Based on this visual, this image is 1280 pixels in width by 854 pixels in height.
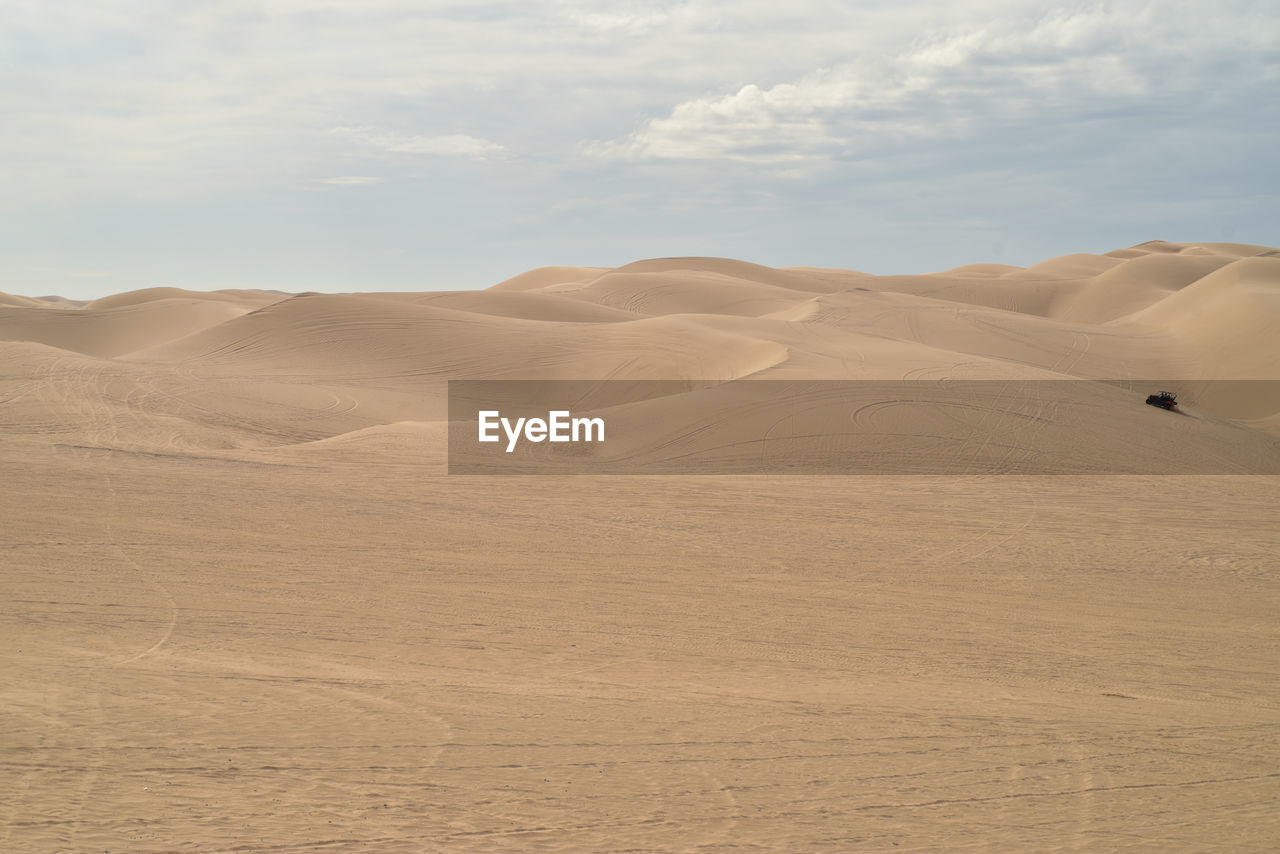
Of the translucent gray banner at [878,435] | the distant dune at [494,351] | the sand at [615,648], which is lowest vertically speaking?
the sand at [615,648]

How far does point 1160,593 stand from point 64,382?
88.8 ft

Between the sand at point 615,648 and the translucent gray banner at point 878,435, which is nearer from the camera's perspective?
the sand at point 615,648

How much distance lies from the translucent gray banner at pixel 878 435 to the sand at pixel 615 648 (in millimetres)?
395

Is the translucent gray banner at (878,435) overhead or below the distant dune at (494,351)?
below

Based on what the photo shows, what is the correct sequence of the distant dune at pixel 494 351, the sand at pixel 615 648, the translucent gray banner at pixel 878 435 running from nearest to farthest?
the sand at pixel 615 648
the translucent gray banner at pixel 878 435
the distant dune at pixel 494 351

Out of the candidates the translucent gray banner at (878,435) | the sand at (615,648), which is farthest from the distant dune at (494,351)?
the sand at (615,648)

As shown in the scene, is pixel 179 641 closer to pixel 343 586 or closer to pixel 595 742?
pixel 343 586

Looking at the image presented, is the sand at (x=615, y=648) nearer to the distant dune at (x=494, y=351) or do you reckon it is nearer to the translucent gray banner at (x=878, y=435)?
the translucent gray banner at (x=878, y=435)

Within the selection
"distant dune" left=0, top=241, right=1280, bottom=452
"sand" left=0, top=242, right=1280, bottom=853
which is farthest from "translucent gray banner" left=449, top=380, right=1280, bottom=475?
"distant dune" left=0, top=241, right=1280, bottom=452

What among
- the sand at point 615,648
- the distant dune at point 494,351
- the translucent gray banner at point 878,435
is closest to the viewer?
the sand at point 615,648

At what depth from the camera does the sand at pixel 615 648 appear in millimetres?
6133

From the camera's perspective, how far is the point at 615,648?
1002cm

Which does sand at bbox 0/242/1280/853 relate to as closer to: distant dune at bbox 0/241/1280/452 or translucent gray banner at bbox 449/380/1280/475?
translucent gray banner at bbox 449/380/1280/475

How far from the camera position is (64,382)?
27031 mm
